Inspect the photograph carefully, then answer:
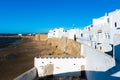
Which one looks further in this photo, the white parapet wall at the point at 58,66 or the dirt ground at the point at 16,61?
the dirt ground at the point at 16,61

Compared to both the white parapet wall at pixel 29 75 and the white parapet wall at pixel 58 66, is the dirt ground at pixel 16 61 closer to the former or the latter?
the white parapet wall at pixel 29 75

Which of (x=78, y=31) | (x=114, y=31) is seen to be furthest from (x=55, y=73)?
(x=78, y=31)

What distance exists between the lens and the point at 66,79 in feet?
63.6

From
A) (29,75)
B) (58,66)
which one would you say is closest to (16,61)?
(58,66)

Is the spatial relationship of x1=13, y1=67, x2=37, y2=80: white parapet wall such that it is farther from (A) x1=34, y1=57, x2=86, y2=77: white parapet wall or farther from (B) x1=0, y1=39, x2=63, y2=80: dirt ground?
(B) x1=0, y1=39, x2=63, y2=80: dirt ground

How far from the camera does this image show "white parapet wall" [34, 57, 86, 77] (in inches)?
803

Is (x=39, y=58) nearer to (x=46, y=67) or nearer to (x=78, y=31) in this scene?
(x=46, y=67)

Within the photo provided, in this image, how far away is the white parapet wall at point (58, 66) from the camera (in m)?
20.4

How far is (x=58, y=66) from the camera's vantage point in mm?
20516

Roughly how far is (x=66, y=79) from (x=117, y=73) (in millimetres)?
11296

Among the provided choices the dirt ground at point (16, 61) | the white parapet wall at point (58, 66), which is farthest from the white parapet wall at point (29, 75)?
the dirt ground at point (16, 61)

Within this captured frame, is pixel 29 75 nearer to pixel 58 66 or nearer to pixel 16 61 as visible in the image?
pixel 58 66

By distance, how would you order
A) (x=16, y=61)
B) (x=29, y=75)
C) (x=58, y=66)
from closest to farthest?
(x=29, y=75) < (x=58, y=66) < (x=16, y=61)

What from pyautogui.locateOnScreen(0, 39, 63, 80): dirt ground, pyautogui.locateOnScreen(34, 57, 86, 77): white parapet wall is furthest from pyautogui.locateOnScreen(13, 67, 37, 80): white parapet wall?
pyautogui.locateOnScreen(0, 39, 63, 80): dirt ground
